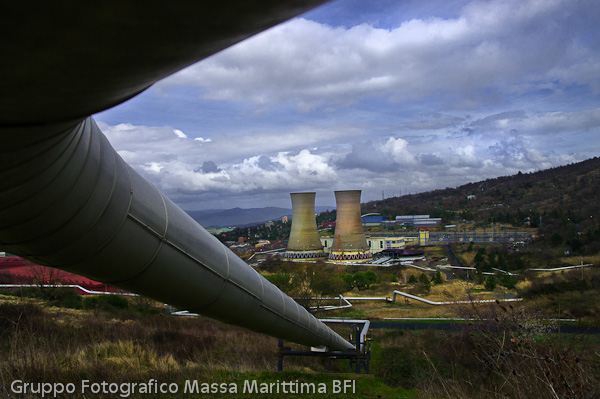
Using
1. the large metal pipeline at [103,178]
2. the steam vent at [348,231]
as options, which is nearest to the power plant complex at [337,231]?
the steam vent at [348,231]

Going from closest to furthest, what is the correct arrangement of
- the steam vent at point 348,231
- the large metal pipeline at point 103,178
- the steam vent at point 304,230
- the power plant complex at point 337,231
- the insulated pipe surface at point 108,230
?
the large metal pipeline at point 103,178, the insulated pipe surface at point 108,230, the steam vent at point 348,231, the power plant complex at point 337,231, the steam vent at point 304,230

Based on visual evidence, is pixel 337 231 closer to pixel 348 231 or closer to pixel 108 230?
pixel 348 231

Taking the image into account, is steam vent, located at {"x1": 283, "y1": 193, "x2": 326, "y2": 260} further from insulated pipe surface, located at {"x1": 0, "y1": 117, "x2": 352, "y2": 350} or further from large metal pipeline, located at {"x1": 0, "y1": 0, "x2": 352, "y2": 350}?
insulated pipe surface, located at {"x1": 0, "y1": 117, "x2": 352, "y2": 350}

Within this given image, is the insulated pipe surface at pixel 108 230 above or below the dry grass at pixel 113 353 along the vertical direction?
above

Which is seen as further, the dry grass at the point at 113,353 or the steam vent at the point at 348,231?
the steam vent at the point at 348,231

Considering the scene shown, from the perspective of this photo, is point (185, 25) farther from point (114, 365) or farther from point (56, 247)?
point (114, 365)

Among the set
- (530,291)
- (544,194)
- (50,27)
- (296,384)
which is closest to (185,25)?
(50,27)

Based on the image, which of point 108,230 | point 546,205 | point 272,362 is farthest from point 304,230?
point 546,205

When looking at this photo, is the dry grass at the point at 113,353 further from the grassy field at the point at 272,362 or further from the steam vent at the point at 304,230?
the steam vent at the point at 304,230
